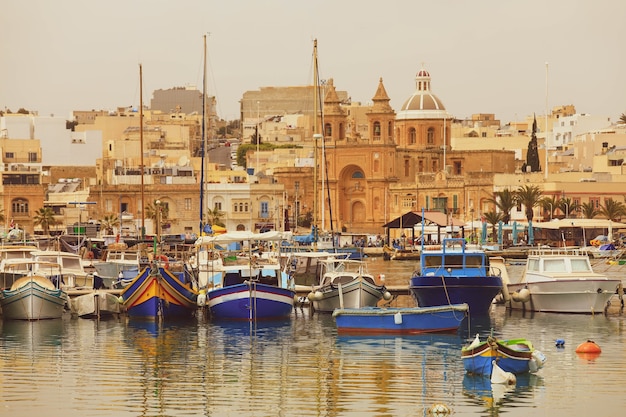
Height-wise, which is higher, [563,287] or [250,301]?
[563,287]

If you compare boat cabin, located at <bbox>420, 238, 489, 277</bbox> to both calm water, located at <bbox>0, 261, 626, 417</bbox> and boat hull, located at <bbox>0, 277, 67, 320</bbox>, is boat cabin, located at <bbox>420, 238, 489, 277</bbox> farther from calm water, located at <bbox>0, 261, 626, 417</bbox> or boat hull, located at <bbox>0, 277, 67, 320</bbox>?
boat hull, located at <bbox>0, 277, 67, 320</bbox>

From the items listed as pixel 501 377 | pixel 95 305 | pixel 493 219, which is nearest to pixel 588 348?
pixel 501 377

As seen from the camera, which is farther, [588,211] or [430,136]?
[430,136]

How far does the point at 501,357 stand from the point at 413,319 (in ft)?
21.9

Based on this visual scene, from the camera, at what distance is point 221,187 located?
329 ft

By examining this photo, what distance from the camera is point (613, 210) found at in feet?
270

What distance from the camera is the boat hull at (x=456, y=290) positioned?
3850cm

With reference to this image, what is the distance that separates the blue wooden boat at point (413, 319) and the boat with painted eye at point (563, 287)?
6.50 metres

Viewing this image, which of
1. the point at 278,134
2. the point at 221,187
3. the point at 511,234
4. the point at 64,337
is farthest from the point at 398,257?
the point at 278,134

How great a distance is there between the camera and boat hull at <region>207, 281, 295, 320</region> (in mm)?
38500

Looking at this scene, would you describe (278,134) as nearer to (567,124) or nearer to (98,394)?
(567,124)

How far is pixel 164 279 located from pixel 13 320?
412 centimetres

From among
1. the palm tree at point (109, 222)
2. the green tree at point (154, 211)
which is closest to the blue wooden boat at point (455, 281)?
the palm tree at point (109, 222)

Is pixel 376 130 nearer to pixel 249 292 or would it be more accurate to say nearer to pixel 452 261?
pixel 452 261
